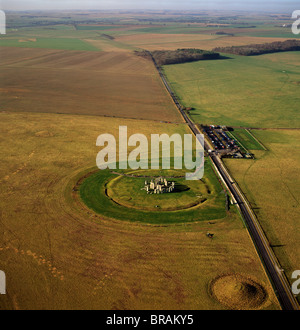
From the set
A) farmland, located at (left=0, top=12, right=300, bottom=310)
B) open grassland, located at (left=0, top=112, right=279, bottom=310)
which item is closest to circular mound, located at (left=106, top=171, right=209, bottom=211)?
farmland, located at (left=0, top=12, right=300, bottom=310)

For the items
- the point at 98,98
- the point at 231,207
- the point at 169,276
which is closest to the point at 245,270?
the point at 169,276

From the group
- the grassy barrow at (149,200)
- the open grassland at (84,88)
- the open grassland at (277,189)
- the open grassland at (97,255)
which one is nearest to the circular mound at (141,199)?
the grassy barrow at (149,200)

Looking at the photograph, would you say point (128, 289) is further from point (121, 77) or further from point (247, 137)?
point (121, 77)

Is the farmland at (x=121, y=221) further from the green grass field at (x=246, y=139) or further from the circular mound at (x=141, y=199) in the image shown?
the green grass field at (x=246, y=139)

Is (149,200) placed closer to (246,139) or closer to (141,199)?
(141,199)

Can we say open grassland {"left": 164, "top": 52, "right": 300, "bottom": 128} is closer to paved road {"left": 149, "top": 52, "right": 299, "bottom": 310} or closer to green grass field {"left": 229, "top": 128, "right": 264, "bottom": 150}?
green grass field {"left": 229, "top": 128, "right": 264, "bottom": 150}

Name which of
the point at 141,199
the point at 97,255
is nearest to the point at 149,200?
the point at 141,199

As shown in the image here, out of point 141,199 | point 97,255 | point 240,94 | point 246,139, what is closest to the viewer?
point 97,255
